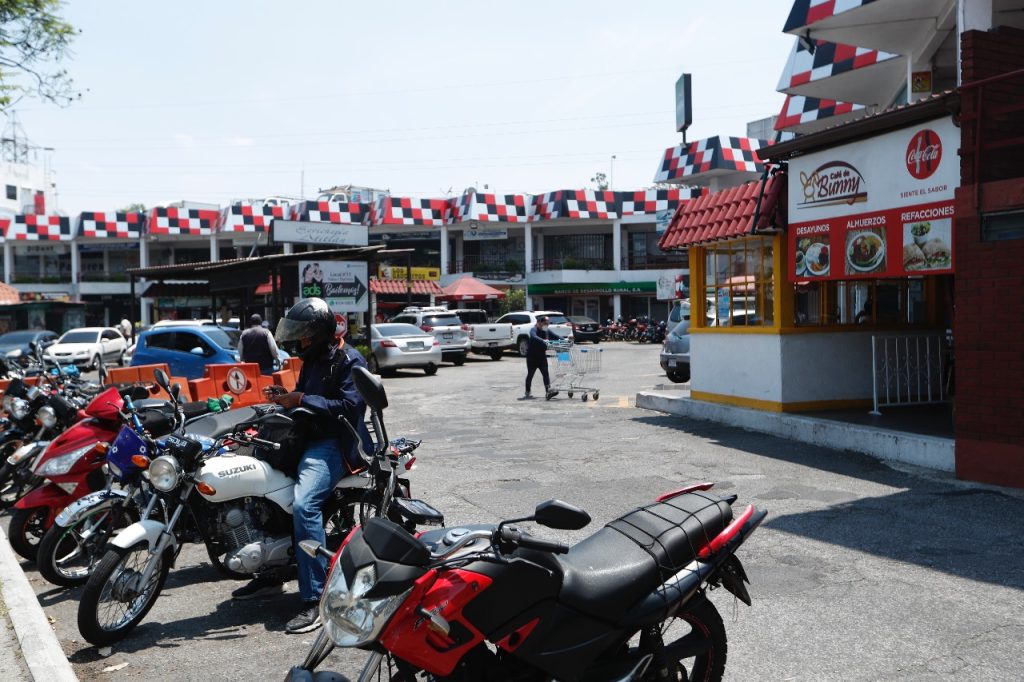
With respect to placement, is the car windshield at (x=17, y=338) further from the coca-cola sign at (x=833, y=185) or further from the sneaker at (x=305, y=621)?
the sneaker at (x=305, y=621)

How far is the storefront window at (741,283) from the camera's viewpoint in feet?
39.2

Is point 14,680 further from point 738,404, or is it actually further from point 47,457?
point 738,404

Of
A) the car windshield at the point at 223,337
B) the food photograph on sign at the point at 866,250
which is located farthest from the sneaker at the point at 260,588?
the car windshield at the point at 223,337

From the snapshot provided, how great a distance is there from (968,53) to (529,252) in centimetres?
4218

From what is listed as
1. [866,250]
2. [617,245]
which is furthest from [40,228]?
[866,250]

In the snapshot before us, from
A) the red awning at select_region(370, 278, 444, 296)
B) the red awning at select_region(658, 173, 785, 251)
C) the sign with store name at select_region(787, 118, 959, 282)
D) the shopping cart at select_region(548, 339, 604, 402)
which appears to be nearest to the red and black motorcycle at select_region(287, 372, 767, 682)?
the sign with store name at select_region(787, 118, 959, 282)

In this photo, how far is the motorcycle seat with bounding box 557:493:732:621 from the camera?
9.77 ft

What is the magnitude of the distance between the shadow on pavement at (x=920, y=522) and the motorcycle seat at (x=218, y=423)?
13.5ft

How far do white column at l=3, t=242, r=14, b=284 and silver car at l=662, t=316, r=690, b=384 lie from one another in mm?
49256

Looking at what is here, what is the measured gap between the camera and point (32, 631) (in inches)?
176

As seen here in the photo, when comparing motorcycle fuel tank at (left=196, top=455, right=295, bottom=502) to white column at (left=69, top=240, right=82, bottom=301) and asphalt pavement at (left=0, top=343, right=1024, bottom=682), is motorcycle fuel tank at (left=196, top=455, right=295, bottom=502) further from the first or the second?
white column at (left=69, top=240, right=82, bottom=301)

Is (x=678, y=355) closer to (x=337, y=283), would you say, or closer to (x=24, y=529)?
(x=337, y=283)

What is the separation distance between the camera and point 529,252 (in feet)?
164

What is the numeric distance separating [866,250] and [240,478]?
7.81 m
